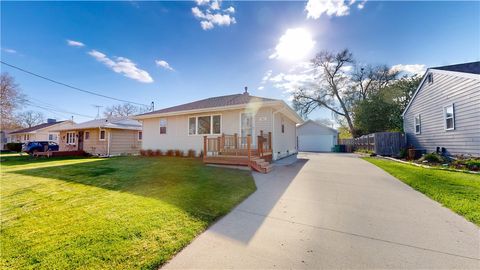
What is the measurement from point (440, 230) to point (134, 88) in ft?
76.0

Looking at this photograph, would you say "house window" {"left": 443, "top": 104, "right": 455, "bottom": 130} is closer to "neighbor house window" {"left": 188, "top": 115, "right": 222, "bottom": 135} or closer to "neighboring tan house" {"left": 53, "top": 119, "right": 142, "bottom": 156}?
"neighbor house window" {"left": 188, "top": 115, "right": 222, "bottom": 135}

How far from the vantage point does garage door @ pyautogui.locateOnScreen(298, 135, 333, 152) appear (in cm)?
2537

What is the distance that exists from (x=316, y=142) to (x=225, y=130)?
19033mm

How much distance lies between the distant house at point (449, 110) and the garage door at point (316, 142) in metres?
12.2

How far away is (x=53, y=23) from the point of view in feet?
33.0

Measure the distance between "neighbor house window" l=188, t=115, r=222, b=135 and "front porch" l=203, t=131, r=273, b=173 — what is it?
1565 millimetres

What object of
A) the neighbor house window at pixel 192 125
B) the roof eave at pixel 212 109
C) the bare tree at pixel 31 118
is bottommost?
the neighbor house window at pixel 192 125

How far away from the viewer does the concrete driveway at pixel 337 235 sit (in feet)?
6.95

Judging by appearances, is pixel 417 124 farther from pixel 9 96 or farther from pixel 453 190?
pixel 9 96

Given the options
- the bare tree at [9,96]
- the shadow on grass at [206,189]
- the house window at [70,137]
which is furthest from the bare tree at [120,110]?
the shadow on grass at [206,189]

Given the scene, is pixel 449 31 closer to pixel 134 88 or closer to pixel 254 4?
pixel 254 4

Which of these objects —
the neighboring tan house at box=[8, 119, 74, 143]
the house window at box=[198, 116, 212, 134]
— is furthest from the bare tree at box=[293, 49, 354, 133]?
the neighboring tan house at box=[8, 119, 74, 143]

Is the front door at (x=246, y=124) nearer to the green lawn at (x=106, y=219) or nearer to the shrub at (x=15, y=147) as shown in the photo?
the green lawn at (x=106, y=219)

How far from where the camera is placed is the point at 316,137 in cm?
2600
